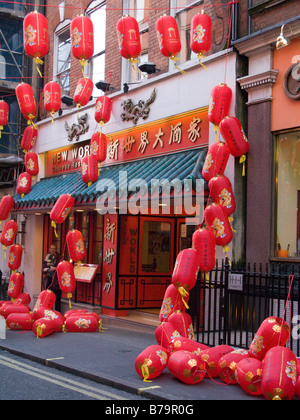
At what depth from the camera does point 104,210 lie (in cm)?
1421

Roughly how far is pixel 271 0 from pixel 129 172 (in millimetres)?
5168

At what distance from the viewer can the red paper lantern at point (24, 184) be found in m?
17.1

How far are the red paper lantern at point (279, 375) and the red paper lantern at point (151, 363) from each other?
1614 mm

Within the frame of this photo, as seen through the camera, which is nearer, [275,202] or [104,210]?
[275,202]

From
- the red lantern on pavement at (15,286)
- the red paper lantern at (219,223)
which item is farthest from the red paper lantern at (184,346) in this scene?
the red lantern on pavement at (15,286)

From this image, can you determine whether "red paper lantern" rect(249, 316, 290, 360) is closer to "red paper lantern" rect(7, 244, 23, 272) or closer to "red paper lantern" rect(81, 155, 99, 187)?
"red paper lantern" rect(81, 155, 99, 187)

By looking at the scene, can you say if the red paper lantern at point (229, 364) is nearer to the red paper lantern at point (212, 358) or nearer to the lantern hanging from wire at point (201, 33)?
the red paper lantern at point (212, 358)

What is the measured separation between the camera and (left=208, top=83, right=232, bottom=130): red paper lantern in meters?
10.6

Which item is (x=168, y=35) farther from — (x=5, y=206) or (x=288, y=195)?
(x=5, y=206)

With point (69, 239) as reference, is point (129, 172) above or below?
above
